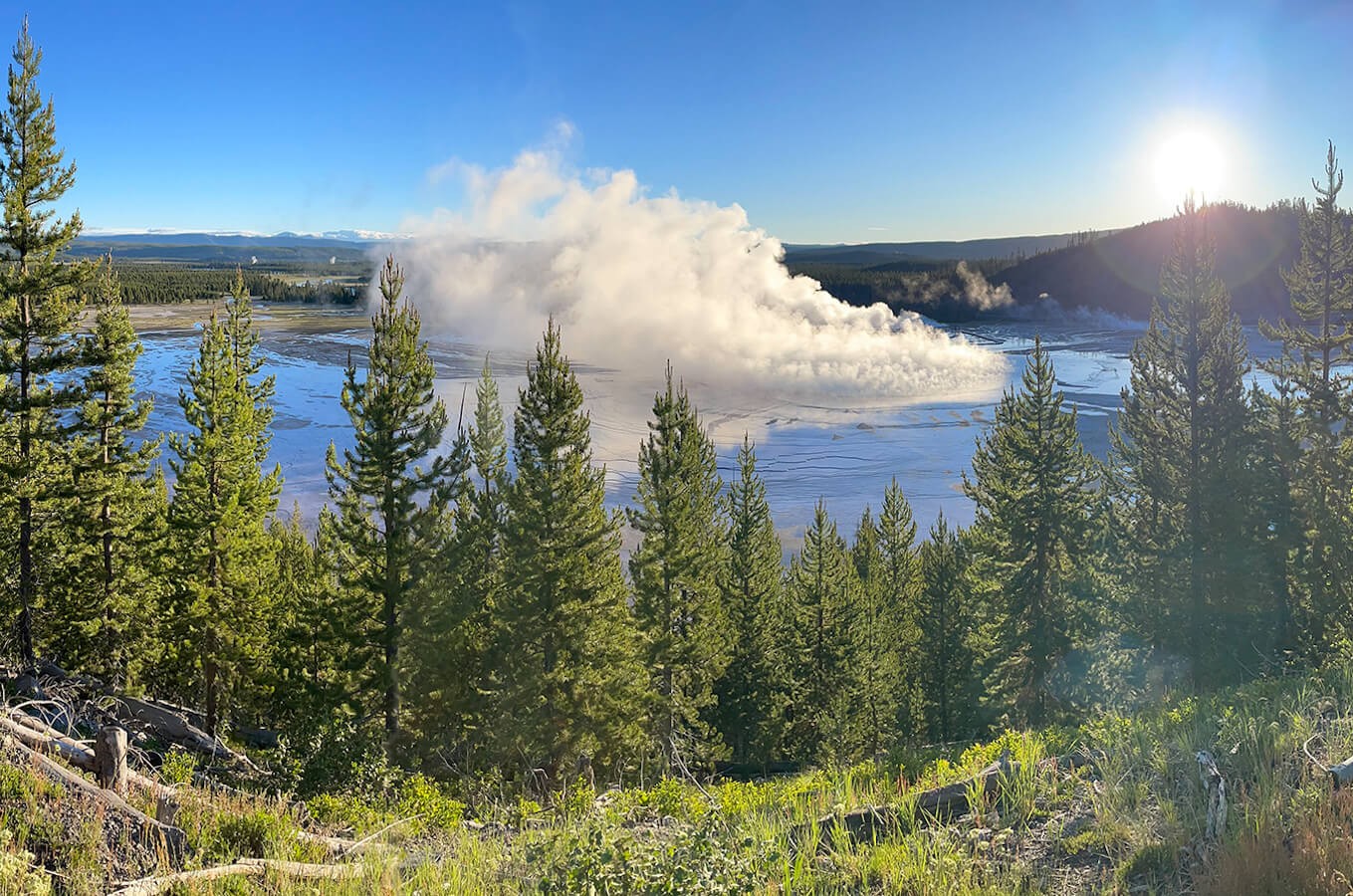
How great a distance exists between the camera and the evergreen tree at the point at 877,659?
28906 millimetres

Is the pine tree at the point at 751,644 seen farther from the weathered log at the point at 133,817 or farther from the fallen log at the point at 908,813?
the weathered log at the point at 133,817

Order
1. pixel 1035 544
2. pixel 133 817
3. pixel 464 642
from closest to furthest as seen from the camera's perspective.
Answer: pixel 133 817, pixel 1035 544, pixel 464 642

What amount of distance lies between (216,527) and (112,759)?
18.9 meters

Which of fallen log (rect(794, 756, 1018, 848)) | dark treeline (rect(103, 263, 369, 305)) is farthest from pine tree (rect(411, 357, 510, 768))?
dark treeline (rect(103, 263, 369, 305))

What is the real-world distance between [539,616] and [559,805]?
13.9 metres

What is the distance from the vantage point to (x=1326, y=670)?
26.1ft

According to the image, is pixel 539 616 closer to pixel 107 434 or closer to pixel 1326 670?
pixel 107 434

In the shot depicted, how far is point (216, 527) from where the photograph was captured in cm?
2191

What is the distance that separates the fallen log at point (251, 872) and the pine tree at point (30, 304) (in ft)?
55.4

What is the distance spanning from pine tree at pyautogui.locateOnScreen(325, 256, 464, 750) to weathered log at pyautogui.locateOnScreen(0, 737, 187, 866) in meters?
15.0

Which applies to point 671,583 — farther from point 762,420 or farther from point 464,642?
point 762,420

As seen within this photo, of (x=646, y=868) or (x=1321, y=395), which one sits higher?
(x=1321, y=395)

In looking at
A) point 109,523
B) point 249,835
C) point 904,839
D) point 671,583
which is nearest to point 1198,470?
point 671,583

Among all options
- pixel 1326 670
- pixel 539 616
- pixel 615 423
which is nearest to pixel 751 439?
pixel 615 423
